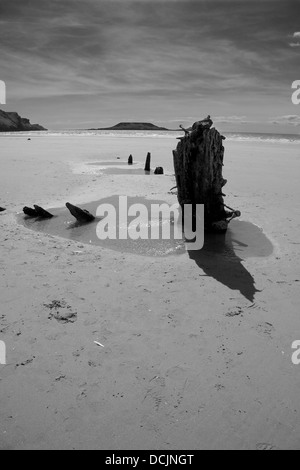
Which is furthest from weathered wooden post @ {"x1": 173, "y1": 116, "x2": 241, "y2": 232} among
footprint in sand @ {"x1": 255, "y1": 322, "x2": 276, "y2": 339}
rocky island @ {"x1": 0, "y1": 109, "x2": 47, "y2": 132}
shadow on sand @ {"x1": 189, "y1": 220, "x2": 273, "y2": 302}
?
rocky island @ {"x1": 0, "y1": 109, "x2": 47, "y2": 132}

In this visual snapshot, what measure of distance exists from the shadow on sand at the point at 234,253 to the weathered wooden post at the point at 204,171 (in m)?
0.48

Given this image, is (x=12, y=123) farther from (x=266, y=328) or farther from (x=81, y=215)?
(x=266, y=328)

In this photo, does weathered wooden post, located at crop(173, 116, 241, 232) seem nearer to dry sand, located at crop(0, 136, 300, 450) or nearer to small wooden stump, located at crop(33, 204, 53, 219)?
dry sand, located at crop(0, 136, 300, 450)

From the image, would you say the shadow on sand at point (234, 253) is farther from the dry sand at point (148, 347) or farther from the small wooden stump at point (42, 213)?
the small wooden stump at point (42, 213)

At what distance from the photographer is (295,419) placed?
3020mm

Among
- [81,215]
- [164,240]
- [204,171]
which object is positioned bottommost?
[164,240]

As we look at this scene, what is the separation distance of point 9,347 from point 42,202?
7.51 metres

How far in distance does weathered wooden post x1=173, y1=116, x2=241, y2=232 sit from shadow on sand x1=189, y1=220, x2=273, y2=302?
0.48 meters

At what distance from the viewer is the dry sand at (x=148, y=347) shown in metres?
2.92

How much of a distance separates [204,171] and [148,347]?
4.95 meters

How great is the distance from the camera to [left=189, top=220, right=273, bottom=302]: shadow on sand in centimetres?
560

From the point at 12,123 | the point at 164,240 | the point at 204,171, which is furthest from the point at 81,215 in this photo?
the point at 12,123

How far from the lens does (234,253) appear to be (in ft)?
22.5

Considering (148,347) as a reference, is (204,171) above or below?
above
